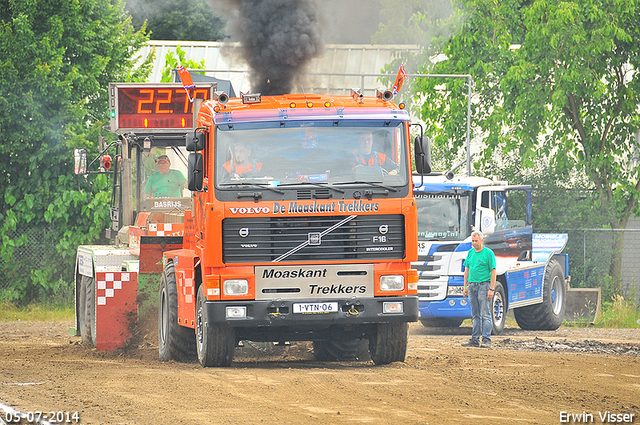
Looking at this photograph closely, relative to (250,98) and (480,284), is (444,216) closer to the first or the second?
(480,284)

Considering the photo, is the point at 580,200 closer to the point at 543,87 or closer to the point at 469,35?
the point at 543,87

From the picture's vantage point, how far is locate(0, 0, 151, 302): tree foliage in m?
21.5

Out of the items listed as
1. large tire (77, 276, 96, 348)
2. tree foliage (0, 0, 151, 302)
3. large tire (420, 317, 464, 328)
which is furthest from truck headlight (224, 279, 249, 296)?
tree foliage (0, 0, 151, 302)

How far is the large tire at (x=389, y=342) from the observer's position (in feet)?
38.5

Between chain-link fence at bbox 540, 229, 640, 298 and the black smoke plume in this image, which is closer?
the black smoke plume

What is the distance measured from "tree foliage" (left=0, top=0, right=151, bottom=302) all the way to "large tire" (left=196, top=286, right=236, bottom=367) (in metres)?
11.0

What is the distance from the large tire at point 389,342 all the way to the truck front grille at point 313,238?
4.12 ft

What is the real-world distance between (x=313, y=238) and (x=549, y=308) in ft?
34.4

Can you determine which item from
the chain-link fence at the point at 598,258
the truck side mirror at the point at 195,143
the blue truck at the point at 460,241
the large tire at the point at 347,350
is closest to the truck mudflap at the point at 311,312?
the truck side mirror at the point at 195,143

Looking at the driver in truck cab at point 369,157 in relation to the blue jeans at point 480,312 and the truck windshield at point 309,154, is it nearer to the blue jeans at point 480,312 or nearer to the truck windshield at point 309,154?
the truck windshield at point 309,154

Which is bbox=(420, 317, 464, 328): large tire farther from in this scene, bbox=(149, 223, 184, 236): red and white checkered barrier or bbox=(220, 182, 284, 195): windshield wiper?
bbox=(220, 182, 284, 195): windshield wiper

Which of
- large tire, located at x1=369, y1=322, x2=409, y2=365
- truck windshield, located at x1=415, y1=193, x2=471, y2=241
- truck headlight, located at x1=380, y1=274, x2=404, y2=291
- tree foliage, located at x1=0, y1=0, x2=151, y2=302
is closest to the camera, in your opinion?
truck headlight, located at x1=380, y1=274, x2=404, y2=291

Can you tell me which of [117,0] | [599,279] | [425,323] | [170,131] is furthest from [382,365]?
[117,0]

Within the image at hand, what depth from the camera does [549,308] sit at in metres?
19.9
